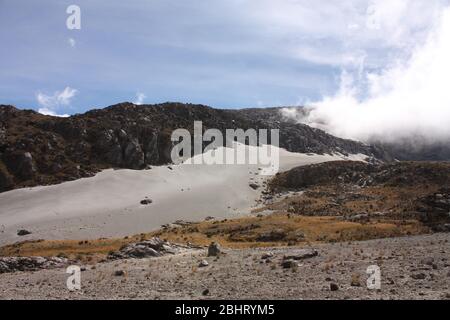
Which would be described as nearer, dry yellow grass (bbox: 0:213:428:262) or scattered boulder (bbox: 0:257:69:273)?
scattered boulder (bbox: 0:257:69:273)

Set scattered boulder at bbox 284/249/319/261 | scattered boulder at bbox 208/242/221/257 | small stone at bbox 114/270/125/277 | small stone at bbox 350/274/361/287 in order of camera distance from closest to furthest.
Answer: small stone at bbox 350/274/361/287, small stone at bbox 114/270/125/277, scattered boulder at bbox 284/249/319/261, scattered boulder at bbox 208/242/221/257

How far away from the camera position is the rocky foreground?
19062 mm

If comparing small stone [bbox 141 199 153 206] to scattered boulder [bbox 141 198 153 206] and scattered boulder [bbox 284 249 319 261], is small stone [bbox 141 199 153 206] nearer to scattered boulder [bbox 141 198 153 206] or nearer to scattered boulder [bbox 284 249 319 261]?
scattered boulder [bbox 141 198 153 206]

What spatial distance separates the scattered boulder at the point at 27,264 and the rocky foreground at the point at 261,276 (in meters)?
1.34

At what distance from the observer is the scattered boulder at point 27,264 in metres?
32.9

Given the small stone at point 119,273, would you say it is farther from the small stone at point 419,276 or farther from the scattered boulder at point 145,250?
the small stone at point 419,276

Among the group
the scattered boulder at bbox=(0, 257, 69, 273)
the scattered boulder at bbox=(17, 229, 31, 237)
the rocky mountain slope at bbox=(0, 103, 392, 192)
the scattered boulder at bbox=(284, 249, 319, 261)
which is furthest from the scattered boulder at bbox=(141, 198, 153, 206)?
the scattered boulder at bbox=(284, 249, 319, 261)

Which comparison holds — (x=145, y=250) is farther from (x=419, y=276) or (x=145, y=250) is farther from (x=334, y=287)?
(x=419, y=276)

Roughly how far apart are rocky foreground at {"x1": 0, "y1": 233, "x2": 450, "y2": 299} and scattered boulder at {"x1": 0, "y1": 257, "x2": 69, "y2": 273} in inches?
52.9

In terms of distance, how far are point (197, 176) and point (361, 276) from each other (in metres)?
92.7

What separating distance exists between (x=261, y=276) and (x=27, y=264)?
18184 millimetres

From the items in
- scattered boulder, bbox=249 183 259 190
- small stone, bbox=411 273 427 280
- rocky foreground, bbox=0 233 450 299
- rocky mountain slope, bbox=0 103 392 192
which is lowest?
rocky foreground, bbox=0 233 450 299

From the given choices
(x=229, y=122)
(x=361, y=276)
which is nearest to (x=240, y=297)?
(x=361, y=276)

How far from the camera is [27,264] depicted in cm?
3350
